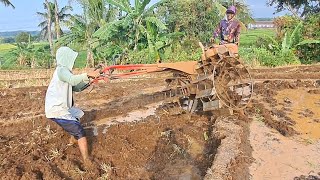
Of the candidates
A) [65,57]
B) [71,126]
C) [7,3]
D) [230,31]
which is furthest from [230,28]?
[7,3]

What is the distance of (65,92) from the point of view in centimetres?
469

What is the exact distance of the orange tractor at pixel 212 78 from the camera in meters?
6.09

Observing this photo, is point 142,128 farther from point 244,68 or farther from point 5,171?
point 5,171

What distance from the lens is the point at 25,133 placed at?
629cm

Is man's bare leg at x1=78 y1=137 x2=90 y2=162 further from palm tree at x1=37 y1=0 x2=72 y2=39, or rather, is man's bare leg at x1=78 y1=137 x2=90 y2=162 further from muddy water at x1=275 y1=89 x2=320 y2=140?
palm tree at x1=37 y1=0 x2=72 y2=39

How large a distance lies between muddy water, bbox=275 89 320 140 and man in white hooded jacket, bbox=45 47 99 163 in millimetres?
3312

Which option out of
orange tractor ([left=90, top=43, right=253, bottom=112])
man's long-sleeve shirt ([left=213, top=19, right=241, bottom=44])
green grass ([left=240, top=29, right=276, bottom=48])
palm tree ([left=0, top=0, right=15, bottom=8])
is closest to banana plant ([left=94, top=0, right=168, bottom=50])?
green grass ([left=240, top=29, right=276, bottom=48])

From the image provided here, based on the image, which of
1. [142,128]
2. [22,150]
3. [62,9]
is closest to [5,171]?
[22,150]

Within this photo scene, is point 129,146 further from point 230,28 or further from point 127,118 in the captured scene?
point 230,28

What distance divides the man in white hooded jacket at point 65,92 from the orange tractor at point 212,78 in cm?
Answer: 143

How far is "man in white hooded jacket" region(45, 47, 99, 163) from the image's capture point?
4.52m

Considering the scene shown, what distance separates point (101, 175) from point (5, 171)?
43.3 inches

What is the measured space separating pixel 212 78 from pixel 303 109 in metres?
2.32

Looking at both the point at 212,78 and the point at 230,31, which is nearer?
the point at 212,78
